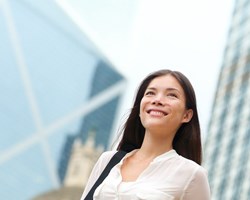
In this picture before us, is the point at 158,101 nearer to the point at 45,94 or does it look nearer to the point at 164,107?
the point at 164,107

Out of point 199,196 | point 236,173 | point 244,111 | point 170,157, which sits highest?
point 244,111

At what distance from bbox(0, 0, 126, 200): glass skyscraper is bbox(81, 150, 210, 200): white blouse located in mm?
73024

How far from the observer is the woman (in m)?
1.78

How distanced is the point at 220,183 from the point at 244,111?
21.0 ft

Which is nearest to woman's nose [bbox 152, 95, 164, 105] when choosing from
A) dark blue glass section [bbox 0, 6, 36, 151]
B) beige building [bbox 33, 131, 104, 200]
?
beige building [bbox 33, 131, 104, 200]

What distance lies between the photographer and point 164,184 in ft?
5.85

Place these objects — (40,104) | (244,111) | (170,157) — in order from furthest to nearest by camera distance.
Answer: (40,104), (244,111), (170,157)

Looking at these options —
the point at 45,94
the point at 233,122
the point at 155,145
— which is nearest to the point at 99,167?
the point at 155,145

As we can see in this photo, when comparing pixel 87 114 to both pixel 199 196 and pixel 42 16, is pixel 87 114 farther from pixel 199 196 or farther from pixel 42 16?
pixel 199 196

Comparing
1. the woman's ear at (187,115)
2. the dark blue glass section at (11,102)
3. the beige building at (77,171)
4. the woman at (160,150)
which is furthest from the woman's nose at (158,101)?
the dark blue glass section at (11,102)

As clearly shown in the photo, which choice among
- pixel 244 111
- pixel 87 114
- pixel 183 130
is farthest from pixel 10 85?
pixel 183 130

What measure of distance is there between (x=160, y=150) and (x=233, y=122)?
5021 cm

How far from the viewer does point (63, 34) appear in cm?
8781

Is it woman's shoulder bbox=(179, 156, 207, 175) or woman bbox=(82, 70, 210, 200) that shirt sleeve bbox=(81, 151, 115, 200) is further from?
woman's shoulder bbox=(179, 156, 207, 175)
